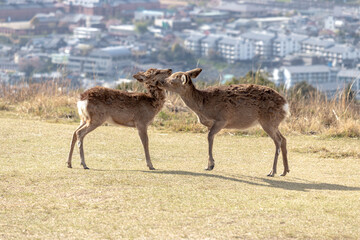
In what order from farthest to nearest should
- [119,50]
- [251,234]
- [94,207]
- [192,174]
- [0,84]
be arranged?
[119,50], [0,84], [192,174], [94,207], [251,234]

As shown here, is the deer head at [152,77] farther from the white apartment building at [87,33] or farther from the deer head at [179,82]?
the white apartment building at [87,33]

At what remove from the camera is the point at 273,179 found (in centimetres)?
918

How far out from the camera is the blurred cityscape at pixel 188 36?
78938mm

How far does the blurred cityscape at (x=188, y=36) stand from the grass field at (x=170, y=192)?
54634 mm

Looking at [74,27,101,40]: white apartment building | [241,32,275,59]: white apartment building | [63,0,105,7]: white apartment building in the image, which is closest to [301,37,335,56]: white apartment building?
[241,32,275,59]: white apartment building

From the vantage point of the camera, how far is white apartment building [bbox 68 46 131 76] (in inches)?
Result: 2952

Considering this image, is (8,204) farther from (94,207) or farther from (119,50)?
(119,50)

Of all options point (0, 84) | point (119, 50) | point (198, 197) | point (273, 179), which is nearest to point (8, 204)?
point (198, 197)

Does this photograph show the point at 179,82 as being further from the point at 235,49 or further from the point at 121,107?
the point at 235,49

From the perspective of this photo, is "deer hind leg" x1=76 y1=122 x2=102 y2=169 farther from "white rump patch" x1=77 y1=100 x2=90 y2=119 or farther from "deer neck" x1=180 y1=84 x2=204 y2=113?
"deer neck" x1=180 y1=84 x2=204 y2=113

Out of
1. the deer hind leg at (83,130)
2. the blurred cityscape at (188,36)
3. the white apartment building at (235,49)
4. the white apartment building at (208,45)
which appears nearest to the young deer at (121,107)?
the deer hind leg at (83,130)

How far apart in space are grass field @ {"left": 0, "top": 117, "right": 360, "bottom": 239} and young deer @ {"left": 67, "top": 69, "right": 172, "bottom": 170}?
52cm

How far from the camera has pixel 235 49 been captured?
96250 millimetres

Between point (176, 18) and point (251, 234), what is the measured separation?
11878 cm
